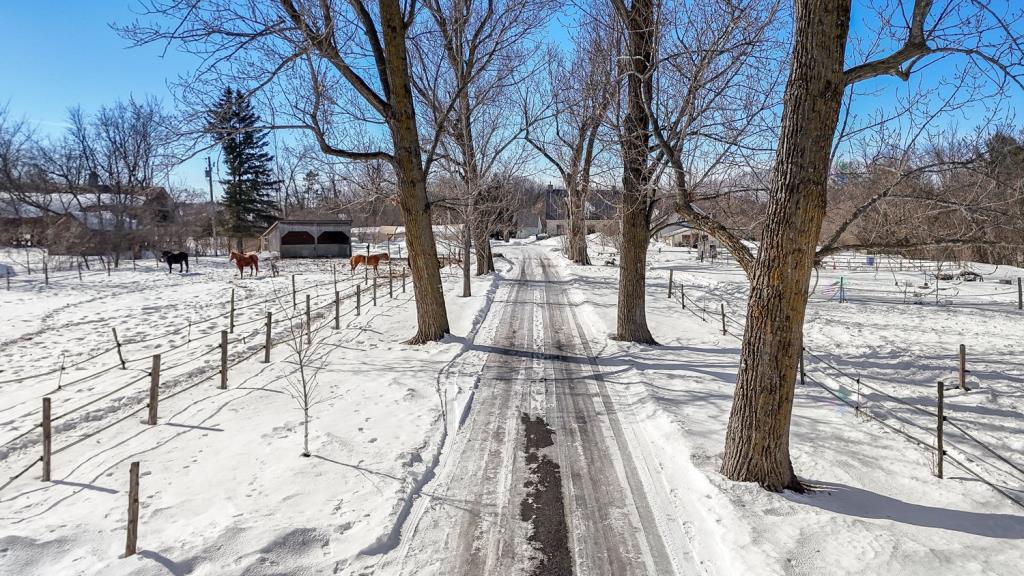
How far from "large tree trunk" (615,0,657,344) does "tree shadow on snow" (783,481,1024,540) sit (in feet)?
17.0

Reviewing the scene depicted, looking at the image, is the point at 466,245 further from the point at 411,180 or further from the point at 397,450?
the point at 397,450

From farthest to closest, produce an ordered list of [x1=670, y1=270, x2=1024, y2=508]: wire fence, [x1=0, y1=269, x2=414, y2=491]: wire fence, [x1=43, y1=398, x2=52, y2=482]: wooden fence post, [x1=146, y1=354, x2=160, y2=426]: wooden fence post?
[x1=146, y1=354, x2=160, y2=426]: wooden fence post, [x1=0, y1=269, x2=414, y2=491]: wire fence, [x1=670, y1=270, x2=1024, y2=508]: wire fence, [x1=43, y1=398, x2=52, y2=482]: wooden fence post

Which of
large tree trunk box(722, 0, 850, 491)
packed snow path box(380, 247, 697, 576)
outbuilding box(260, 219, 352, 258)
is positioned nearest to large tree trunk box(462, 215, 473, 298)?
packed snow path box(380, 247, 697, 576)

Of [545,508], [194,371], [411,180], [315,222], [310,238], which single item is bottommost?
[545,508]

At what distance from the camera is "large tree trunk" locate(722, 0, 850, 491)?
14.0ft

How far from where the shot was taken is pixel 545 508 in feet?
14.7

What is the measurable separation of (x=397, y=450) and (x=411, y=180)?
20.3 feet

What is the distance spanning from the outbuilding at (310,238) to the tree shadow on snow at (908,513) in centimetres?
3898

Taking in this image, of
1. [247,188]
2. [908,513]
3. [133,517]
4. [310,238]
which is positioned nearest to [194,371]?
[133,517]

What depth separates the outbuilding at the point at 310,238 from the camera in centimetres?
3909

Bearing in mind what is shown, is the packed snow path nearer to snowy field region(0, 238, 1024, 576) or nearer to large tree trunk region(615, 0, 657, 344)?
snowy field region(0, 238, 1024, 576)

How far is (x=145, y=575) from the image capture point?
11.1 ft

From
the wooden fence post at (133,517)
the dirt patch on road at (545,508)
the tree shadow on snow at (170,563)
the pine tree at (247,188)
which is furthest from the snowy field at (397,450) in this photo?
the pine tree at (247,188)

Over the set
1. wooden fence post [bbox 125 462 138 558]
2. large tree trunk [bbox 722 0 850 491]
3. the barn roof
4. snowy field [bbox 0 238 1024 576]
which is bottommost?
snowy field [bbox 0 238 1024 576]
